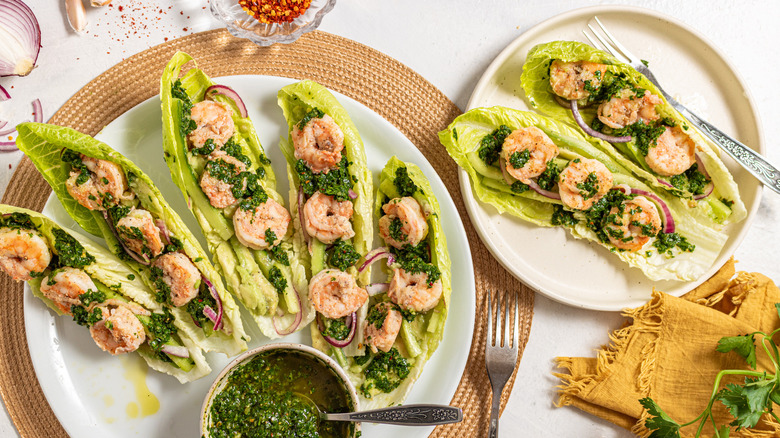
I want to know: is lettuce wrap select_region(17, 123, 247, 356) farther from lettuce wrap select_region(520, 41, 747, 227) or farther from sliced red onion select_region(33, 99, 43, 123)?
lettuce wrap select_region(520, 41, 747, 227)

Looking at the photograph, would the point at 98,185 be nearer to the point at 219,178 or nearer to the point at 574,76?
the point at 219,178

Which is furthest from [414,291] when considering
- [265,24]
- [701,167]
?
[701,167]

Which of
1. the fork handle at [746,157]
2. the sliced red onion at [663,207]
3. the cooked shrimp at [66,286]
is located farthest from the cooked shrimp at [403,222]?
the fork handle at [746,157]

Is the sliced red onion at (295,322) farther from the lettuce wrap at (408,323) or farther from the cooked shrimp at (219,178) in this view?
the cooked shrimp at (219,178)

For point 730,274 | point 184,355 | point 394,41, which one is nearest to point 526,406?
point 730,274

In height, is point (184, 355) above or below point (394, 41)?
below

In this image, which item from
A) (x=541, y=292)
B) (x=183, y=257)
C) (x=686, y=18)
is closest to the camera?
(x=183, y=257)

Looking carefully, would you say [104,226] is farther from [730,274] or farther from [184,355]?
[730,274]

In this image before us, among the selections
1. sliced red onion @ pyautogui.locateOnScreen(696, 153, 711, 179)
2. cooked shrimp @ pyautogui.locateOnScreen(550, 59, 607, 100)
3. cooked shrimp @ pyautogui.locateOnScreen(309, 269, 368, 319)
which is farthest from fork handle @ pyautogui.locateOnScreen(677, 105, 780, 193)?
cooked shrimp @ pyautogui.locateOnScreen(309, 269, 368, 319)
